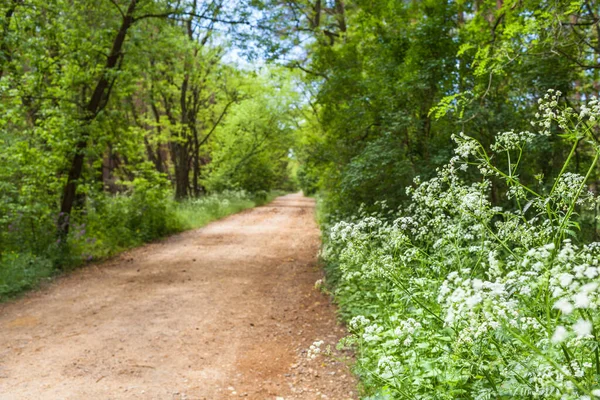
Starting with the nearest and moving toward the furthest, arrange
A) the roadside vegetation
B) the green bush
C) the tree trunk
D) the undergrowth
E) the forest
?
the forest → the green bush → the undergrowth → the roadside vegetation → the tree trunk

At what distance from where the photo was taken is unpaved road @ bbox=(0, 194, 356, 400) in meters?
4.64

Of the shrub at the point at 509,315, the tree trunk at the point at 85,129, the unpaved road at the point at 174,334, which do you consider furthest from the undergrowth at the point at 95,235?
the shrub at the point at 509,315

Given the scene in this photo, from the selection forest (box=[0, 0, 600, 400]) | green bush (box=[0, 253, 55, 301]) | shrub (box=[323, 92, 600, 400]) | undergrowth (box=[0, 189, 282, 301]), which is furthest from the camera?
undergrowth (box=[0, 189, 282, 301])

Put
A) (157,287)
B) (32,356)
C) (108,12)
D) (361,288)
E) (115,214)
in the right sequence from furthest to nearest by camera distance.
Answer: (115,214)
(108,12)
(157,287)
(361,288)
(32,356)

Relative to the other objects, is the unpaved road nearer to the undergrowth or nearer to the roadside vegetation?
the undergrowth

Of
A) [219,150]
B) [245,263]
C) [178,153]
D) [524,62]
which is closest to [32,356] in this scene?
Answer: [245,263]

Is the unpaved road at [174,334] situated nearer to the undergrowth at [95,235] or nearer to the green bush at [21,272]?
the green bush at [21,272]

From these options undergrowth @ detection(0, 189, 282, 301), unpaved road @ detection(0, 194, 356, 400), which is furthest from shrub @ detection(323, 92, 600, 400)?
undergrowth @ detection(0, 189, 282, 301)

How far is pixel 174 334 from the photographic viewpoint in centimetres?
611

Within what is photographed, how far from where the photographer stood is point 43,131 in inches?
386

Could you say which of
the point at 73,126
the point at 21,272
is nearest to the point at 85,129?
the point at 73,126

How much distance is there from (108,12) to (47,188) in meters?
4.70

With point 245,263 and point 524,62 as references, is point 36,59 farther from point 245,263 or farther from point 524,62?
point 524,62

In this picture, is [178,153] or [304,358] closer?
[304,358]
